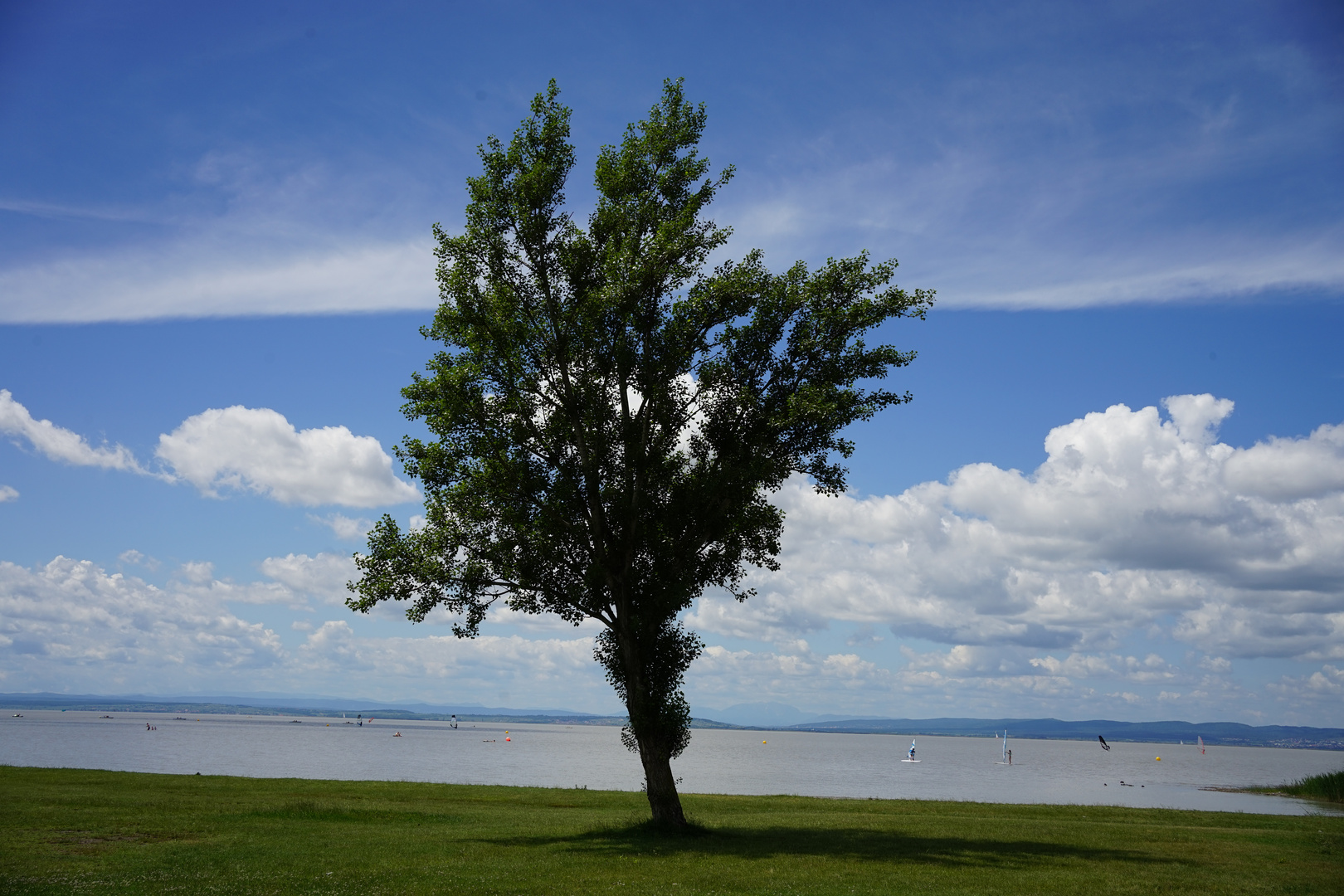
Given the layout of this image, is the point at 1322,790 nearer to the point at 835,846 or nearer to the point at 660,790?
the point at 835,846

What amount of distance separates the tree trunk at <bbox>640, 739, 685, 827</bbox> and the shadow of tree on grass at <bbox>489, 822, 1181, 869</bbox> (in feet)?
1.58

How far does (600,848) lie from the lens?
2564 centimetres

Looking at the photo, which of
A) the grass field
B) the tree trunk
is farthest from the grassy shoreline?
the tree trunk

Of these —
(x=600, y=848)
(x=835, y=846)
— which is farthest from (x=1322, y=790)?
(x=600, y=848)

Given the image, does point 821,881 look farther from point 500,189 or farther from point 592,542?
point 500,189

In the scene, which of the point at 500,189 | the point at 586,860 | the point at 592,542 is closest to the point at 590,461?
the point at 592,542

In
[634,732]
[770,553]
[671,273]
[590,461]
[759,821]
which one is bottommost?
[759,821]

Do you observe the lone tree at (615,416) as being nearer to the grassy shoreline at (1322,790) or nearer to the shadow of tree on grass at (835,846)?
the shadow of tree on grass at (835,846)

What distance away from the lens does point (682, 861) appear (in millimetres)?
22906

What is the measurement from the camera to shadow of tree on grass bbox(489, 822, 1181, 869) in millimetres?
24312

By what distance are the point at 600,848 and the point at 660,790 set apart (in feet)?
12.8

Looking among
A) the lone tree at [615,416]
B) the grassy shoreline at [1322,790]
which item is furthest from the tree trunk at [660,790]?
the grassy shoreline at [1322,790]

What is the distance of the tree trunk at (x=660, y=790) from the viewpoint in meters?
29.0

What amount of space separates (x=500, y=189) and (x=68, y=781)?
36024mm
